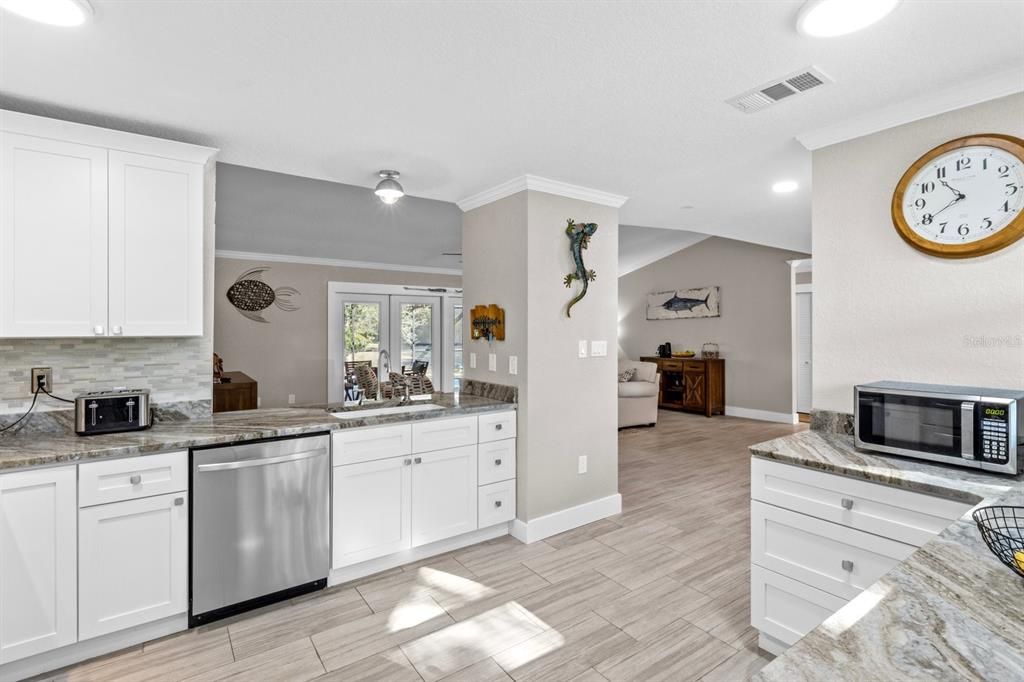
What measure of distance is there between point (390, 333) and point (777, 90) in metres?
6.15

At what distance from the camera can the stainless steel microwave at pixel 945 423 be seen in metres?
1.70

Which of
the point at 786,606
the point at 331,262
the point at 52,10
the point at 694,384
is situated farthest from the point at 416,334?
Answer: the point at 786,606

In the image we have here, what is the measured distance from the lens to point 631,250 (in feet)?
26.8

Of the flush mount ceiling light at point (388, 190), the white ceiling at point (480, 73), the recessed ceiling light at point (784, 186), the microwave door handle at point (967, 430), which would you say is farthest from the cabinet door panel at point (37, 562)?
the recessed ceiling light at point (784, 186)

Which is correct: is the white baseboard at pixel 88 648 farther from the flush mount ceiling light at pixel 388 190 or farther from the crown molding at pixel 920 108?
the crown molding at pixel 920 108

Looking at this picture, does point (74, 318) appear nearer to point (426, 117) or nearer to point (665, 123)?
point (426, 117)

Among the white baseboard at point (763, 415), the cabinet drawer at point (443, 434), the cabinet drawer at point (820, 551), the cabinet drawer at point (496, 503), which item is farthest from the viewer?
the white baseboard at point (763, 415)

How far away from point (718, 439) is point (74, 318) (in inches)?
246

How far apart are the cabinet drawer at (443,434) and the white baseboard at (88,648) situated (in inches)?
52.9

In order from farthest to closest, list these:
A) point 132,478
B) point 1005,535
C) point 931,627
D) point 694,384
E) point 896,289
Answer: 1. point 694,384
2. point 896,289
3. point 132,478
4. point 1005,535
5. point 931,627

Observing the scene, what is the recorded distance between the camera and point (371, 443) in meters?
2.79

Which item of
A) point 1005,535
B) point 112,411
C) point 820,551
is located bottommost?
point 820,551

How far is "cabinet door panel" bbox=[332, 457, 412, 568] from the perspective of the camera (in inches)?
106

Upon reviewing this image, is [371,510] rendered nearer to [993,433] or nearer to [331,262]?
[993,433]
